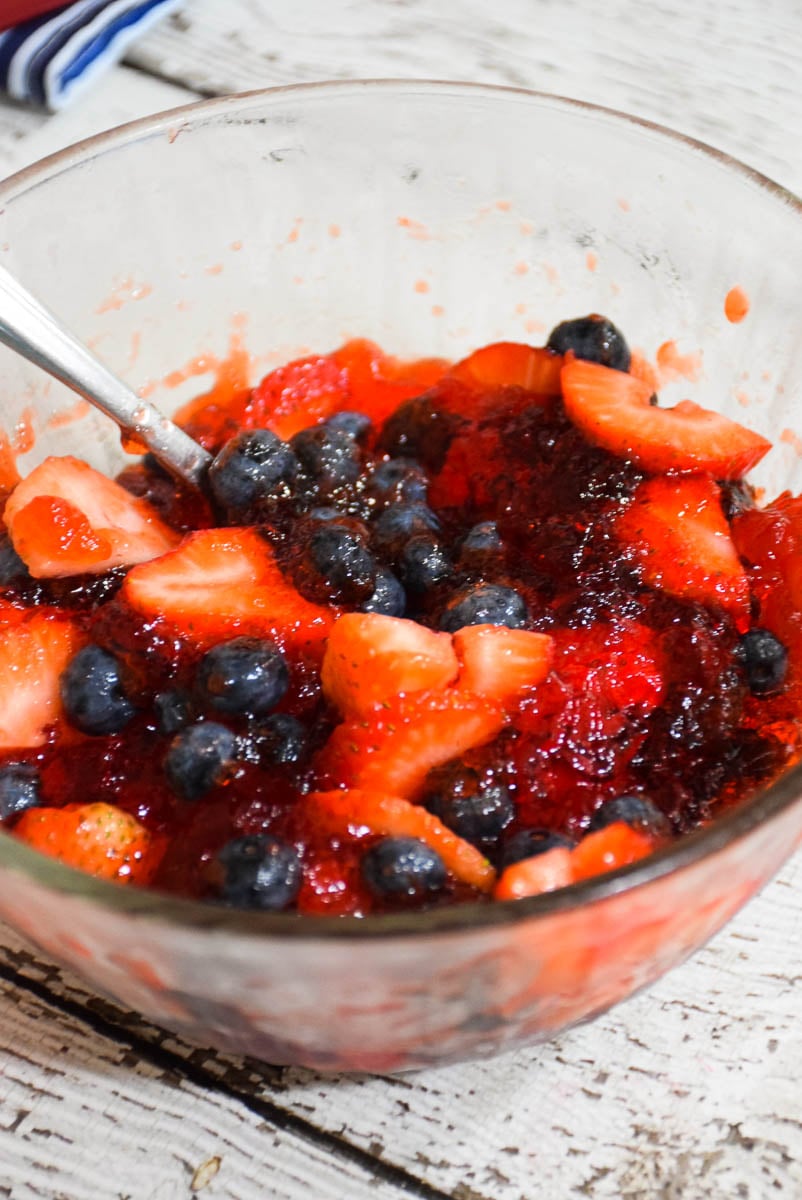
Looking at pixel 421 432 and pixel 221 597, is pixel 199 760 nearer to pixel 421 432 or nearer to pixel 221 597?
pixel 221 597

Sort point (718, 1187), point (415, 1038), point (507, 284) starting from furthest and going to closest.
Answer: point (507, 284) < point (718, 1187) < point (415, 1038)

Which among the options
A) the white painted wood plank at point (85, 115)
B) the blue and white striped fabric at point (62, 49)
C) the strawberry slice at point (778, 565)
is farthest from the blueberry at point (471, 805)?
the blue and white striped fabric at point (62, 49)

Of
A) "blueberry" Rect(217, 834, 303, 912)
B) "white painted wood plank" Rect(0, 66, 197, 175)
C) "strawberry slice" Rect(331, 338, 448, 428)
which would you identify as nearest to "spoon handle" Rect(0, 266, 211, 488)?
Answer: "strawberry slice" Rect(331, 338, 448, 428)

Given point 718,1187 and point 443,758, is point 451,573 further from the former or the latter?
point 718,1187

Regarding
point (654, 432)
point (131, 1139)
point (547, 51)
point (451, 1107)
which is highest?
point (547, 51)

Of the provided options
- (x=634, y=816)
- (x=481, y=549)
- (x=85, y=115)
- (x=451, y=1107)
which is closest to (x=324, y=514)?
(x=481, y=549)

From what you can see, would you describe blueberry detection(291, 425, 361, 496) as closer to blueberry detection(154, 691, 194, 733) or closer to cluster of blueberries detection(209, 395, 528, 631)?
cluster of blueberries detection(209, 395, 528, 631)

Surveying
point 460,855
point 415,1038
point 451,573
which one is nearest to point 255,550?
point 451,573

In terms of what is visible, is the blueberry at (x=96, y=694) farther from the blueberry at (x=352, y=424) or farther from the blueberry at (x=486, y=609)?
the blueberry at (x=352, y=424)
